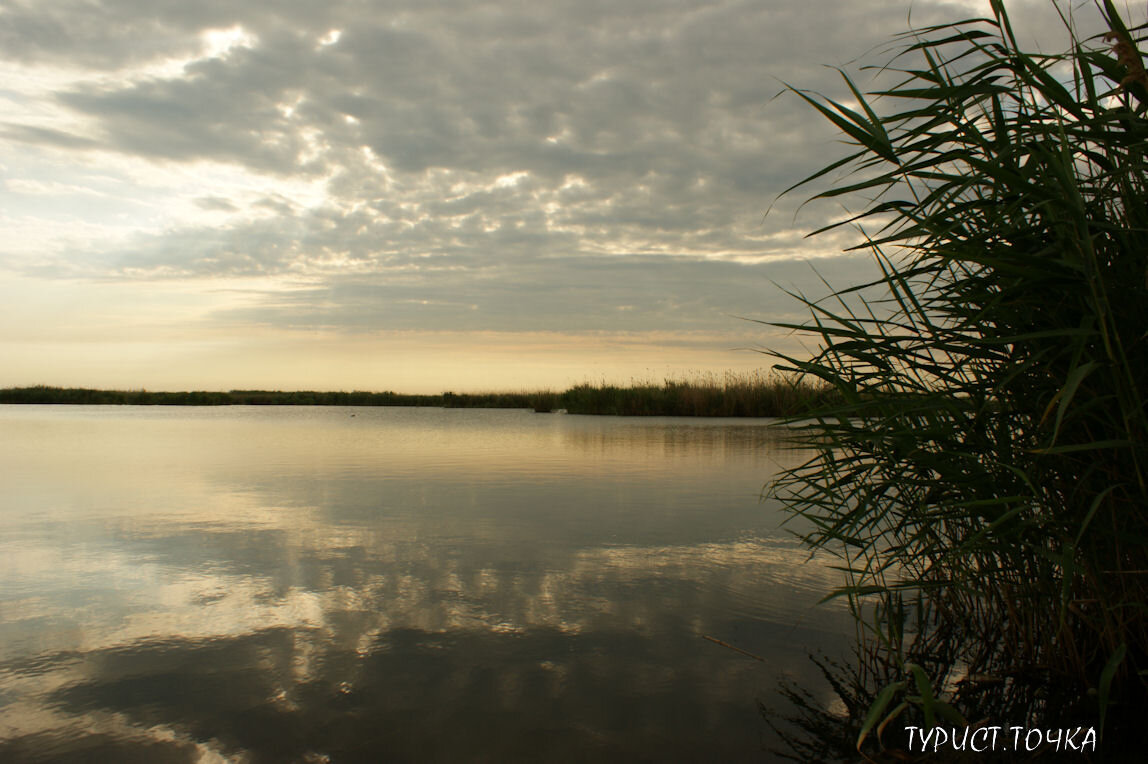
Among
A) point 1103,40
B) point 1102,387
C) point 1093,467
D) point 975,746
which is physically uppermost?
point 1103,40

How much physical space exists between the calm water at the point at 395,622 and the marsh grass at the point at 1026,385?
21.1 inches

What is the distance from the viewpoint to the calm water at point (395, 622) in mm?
1527

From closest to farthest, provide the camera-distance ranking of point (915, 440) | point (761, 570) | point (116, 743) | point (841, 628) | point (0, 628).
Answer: point (116, 743)
point (915, 440)
point (0, 628)
point (841, 628)
point (761, 570)

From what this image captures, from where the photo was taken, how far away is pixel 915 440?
1901mm

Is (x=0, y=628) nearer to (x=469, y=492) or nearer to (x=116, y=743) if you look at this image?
(x=116, y=743)

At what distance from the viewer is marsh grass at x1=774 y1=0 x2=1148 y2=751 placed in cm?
155

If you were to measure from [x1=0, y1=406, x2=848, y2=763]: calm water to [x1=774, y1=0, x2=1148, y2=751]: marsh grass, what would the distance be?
1.76 ft

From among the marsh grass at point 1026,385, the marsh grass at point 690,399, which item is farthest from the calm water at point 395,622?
the marsh grass at point 690,399

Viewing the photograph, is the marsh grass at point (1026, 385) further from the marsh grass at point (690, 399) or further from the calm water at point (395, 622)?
the marsh grass at point (690, 399)

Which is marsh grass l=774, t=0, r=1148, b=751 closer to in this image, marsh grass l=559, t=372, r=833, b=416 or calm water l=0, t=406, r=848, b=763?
calm water l=0, t=406, r=848, b=763

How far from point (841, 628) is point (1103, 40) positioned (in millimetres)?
1881

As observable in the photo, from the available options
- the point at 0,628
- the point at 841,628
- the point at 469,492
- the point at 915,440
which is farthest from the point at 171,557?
the point at 915,440

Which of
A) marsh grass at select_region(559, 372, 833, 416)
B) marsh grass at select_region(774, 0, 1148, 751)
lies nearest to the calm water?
marsh grass at select_region(774, 0, 1148, 751)

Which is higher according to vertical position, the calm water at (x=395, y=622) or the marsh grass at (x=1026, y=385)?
the marsh grass at (x=1026, y=385)
